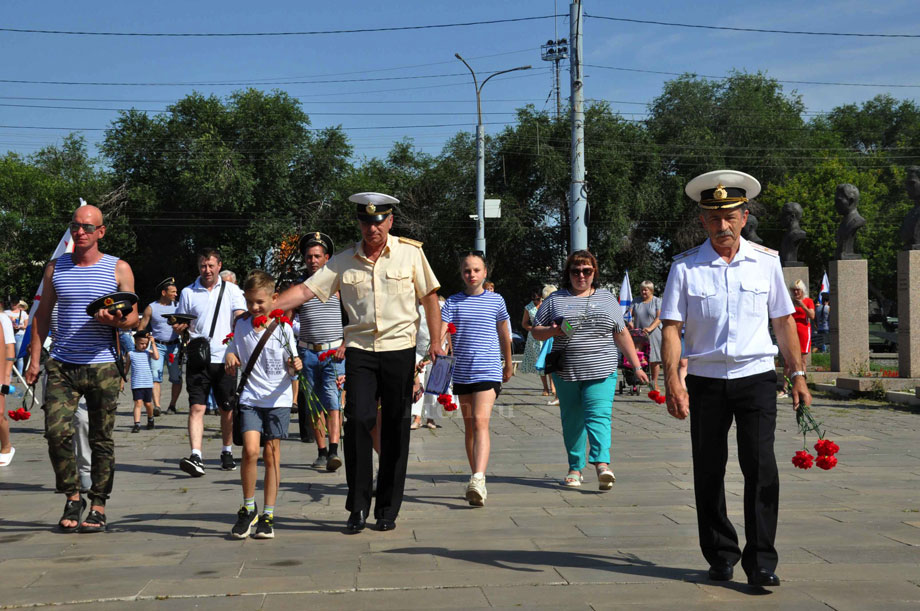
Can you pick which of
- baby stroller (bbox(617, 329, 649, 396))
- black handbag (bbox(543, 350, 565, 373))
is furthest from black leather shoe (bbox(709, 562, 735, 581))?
baby stroller (bbox(617, 329, 649, 396))

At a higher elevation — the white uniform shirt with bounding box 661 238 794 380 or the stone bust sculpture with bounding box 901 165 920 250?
the stone bust sculpture with bounding box 901 165 920 250

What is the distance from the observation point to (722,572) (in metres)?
5.02

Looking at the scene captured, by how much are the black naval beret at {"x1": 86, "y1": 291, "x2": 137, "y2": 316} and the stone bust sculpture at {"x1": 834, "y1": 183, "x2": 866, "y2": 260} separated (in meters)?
17.4

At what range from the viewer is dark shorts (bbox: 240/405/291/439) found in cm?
644

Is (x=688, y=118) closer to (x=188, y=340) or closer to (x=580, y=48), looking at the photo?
(x=580, y=48)

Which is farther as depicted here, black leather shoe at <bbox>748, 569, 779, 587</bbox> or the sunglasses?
the sunglasses

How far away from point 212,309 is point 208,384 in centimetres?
73

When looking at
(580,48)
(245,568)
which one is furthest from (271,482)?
(580,48)

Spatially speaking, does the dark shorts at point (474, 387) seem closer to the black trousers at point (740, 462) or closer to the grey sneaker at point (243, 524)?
the grey sneaker at point (243, 524)

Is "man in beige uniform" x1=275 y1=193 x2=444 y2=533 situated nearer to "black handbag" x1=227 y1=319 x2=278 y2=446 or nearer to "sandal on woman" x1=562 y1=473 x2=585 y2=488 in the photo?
"black handbag" x1=227 y1=319 x2=278 y2=446

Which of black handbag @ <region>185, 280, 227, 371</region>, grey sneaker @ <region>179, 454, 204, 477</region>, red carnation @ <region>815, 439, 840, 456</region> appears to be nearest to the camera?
red carnation @ <region>815, 439, 840, 456</region>

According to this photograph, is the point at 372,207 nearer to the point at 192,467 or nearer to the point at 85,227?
the point at 85,227

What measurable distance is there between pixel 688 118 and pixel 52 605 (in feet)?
183

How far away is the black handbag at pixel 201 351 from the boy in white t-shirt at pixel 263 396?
2930 mm
